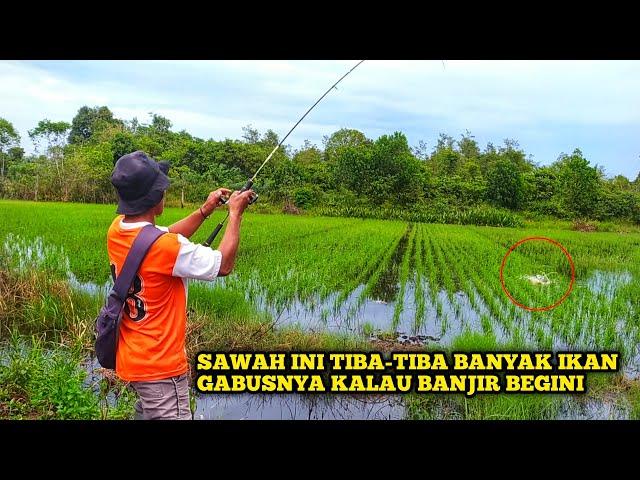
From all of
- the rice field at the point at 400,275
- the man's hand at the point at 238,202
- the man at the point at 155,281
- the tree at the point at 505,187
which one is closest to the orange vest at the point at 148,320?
the man at the point at 155,281

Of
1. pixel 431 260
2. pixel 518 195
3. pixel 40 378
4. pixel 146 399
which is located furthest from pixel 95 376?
pixel 518 195

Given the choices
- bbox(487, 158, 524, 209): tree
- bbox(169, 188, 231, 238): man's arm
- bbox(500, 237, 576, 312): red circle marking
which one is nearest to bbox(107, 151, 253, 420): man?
bbox(169, 188, 231, 238): man's arm

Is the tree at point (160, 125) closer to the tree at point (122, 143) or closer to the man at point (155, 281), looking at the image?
the tree at point (122, 143)

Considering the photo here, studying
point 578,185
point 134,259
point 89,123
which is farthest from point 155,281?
point 578,185

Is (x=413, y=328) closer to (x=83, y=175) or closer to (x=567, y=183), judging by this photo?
(x=567, y=183)

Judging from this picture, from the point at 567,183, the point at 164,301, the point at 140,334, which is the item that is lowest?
the point at 140,334

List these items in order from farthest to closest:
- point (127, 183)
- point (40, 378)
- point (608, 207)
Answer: point (608, 207) → point (40, 378) → point (127, 183)

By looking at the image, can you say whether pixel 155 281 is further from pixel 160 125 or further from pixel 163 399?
pixel 160 125
